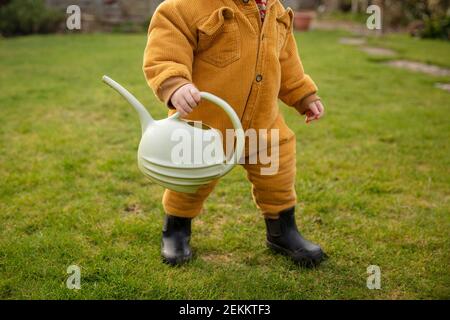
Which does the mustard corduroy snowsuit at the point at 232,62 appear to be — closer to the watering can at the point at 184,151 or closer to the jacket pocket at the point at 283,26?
the jacket pocket at the point at 283,26

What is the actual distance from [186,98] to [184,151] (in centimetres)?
15

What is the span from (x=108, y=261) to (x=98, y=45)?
6.61 m

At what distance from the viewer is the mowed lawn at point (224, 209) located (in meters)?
1.69

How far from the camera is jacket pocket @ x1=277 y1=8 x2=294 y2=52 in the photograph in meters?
1.70

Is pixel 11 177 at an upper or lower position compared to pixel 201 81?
lower

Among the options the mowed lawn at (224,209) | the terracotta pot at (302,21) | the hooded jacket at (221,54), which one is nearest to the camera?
the hooded jacket at (221,54)

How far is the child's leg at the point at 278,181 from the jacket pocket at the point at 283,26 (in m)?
0.36

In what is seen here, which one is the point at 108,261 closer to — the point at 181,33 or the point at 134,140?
the point at 181,33

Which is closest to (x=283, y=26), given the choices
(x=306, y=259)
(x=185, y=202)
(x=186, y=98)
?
(x=186, y=98)

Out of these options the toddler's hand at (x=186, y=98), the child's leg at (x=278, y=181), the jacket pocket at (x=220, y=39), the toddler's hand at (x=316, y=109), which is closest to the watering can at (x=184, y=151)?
the toddler's hand at (x=186, y=98)

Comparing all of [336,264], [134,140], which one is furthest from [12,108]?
[336,264]

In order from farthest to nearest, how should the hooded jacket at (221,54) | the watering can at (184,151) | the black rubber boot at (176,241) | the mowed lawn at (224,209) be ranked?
the black rubber boot at (176,241), the mowed lawn at (224,209), the hooded jacket at (221,54), the watering can at (184,151)

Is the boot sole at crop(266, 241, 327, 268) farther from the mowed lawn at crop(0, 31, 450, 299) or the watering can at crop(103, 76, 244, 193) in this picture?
the watering can at crop(103, 76, 244, 193)

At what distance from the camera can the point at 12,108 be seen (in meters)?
3.93
